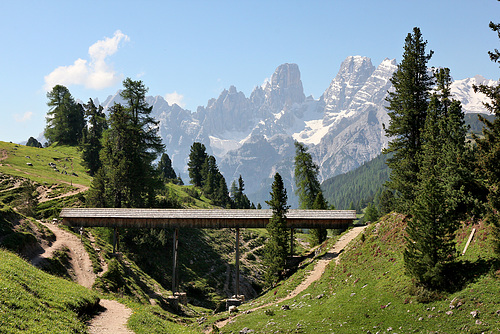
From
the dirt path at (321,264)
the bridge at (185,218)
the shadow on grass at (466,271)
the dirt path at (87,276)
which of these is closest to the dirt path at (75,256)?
the dirt path at (87,276)

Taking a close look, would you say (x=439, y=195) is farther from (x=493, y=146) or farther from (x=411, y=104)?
(x=411, y=104)

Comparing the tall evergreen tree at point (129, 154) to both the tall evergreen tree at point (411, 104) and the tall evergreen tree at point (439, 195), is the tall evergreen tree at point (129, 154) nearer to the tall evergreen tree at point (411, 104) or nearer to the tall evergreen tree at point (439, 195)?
the tall evergreen tree at point (411, 104)

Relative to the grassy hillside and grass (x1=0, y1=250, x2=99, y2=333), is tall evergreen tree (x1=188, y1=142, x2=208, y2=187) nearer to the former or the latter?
the grassy hillside

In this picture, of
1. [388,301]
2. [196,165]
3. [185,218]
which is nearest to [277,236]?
[185,218]

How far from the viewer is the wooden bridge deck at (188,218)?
1993 inches

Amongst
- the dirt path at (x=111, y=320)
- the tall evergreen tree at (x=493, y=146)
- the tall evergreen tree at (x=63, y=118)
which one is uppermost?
the tall evergreen tree at (x=63, y=118)

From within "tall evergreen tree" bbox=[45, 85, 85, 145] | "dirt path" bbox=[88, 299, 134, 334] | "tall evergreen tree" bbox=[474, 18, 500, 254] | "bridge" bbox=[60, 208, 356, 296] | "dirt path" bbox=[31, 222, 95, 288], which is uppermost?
"tall evergreen tree" bbox=[45, 85, 85, 145]

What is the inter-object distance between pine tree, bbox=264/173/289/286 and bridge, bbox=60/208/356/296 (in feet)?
10.6

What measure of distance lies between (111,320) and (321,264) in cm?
2759

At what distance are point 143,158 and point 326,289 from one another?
151ft

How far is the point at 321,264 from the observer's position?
152ft

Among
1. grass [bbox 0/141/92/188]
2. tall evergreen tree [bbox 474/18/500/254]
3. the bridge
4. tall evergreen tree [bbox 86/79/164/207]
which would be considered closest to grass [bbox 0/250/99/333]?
the bridge

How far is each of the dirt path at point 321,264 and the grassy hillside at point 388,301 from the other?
5.54ft

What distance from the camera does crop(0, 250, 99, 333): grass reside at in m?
17.0
